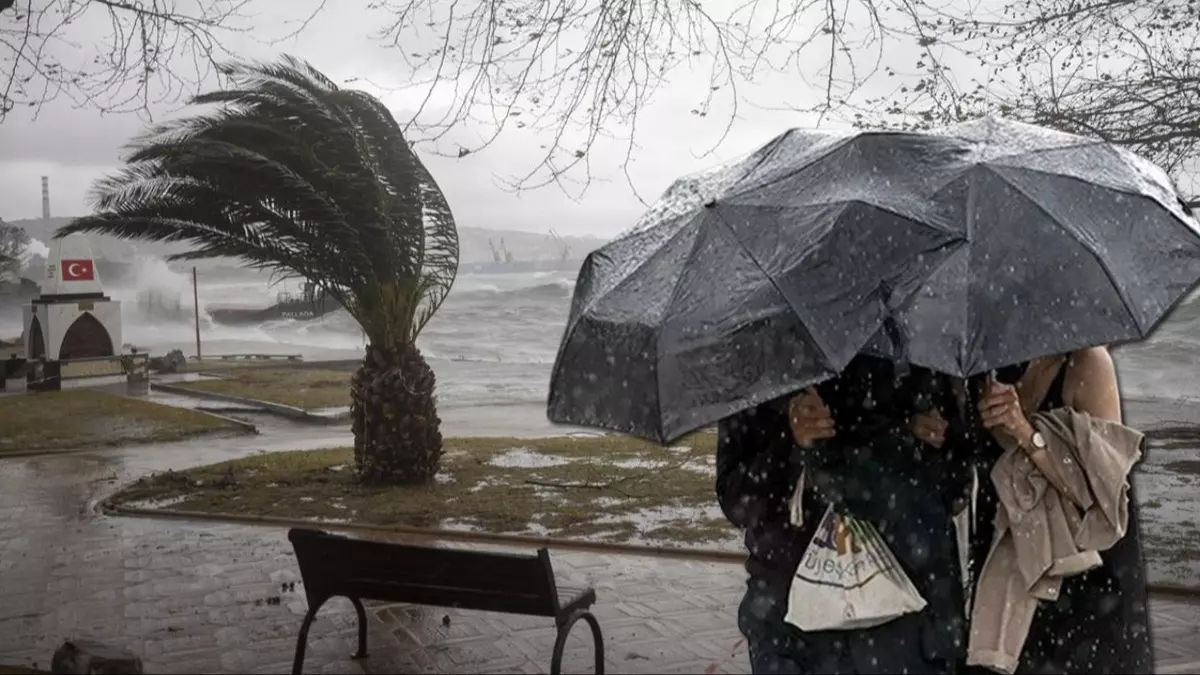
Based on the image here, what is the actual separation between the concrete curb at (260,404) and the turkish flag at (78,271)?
0.79m

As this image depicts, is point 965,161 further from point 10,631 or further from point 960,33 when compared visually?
point 10,631

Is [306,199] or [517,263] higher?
[306,199]

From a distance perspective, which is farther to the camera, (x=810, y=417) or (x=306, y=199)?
(x=306, y=199)

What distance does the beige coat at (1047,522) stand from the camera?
2750 mm

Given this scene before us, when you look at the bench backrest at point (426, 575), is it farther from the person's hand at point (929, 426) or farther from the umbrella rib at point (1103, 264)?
the umbrella rib at point (1103, 264)

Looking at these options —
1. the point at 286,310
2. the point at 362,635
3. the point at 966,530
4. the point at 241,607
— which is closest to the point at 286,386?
the point at 286,310

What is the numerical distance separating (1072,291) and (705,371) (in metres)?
0.77

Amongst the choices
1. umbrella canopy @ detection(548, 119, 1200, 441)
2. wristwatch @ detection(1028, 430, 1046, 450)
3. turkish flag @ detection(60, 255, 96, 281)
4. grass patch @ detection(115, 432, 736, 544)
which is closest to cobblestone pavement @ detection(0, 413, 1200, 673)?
grass patch @ detection(115, 432, 736, 544)

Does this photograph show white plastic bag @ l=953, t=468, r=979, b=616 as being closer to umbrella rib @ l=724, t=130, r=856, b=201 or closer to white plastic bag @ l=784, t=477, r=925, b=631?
white plastic bag @ l=784, t=477, r=925, b=631

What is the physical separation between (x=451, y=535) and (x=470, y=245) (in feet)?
5.71

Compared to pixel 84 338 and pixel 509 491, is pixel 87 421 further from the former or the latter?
pixel 509 491

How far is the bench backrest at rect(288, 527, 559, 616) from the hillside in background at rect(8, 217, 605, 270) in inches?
101

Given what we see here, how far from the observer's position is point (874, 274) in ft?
8.23

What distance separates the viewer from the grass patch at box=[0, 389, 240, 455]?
742 cm
